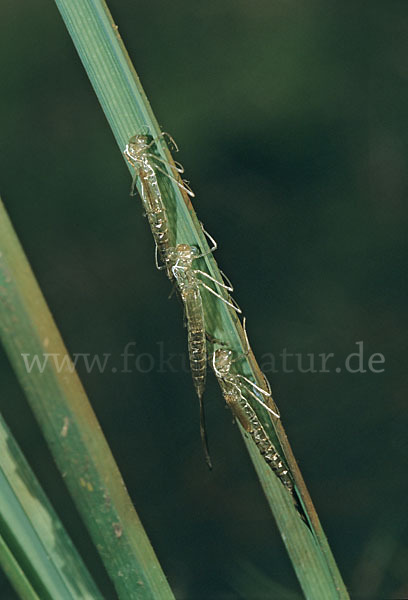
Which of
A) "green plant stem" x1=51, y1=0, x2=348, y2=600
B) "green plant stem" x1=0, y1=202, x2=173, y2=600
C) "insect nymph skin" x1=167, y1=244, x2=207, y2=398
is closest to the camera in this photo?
"green plant stem" x1=0, y1=202, x2=173, y2=600

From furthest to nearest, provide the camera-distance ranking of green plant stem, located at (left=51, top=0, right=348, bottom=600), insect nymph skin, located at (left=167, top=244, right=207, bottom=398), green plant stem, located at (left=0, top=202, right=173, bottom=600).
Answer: insect nymph skin, located at (left=167, top=244, right=207, bottom=398) < green plant stem, located at (left=51, top=0, right=348, bottom=600) < green plant stem, located at (left=0, top=202, right=173, bottom=600)

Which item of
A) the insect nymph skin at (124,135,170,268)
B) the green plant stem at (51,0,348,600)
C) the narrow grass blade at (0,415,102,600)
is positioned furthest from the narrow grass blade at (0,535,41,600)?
the insect nymph skin at (124,135,170,268)

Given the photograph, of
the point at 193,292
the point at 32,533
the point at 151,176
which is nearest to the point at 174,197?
the point at 151,176

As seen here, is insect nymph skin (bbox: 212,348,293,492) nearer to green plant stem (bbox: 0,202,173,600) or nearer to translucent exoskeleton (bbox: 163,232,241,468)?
translucent exoskeleton (bbox: 163,232,241,468)

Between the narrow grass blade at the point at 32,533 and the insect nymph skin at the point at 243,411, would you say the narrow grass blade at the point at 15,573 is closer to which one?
the narrow grass blade at the point at 32,533

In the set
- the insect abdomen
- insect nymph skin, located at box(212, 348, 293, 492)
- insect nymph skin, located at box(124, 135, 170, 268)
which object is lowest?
insect nymph skin, located at box(212, 348, 293, 492)

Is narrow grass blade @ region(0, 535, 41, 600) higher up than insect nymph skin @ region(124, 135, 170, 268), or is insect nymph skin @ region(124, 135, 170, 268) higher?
insect nymph skin @ region(124, 135, 170, 268)

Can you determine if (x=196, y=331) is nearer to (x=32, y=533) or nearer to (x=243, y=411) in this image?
(x=243, y=411)

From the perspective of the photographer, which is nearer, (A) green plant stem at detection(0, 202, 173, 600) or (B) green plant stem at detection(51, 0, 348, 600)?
(A) green plant stem at detection(0, 202, 173, 600)
